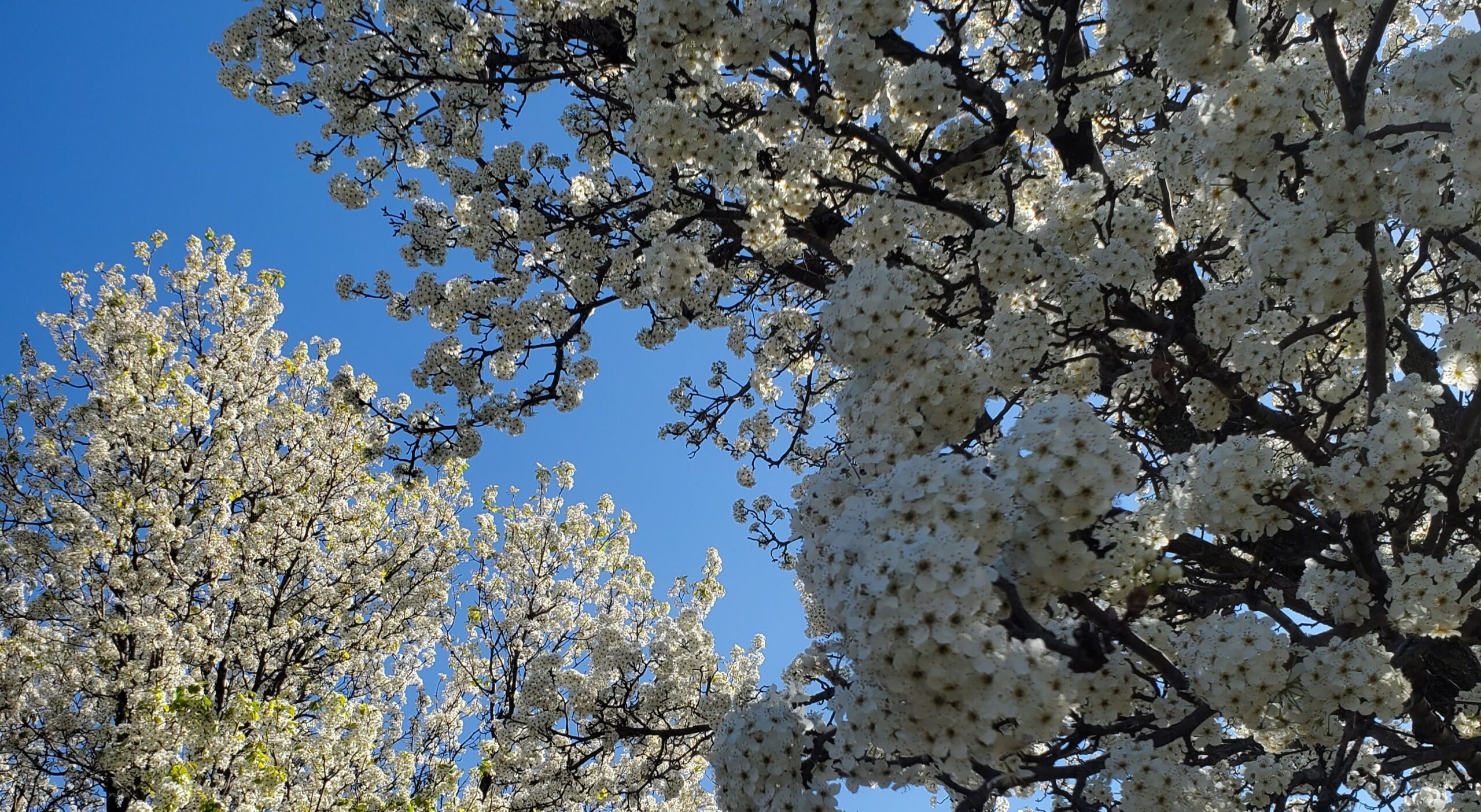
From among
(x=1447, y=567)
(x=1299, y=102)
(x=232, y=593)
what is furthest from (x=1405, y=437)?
(x=232, y=593)

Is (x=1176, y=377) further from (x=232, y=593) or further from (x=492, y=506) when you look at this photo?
(x=492, y=506)

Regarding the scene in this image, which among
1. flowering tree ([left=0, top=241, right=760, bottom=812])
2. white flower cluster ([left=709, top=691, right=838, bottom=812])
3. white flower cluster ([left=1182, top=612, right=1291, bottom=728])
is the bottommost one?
white flower cluster ([left=709, top=691, right=838, bottom=812])

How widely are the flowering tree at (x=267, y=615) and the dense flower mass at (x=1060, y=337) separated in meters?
2.95

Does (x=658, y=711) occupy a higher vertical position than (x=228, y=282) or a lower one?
lower

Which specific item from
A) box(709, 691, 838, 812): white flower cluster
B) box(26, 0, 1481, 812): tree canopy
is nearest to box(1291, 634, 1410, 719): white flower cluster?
box(26, 0, 1481, 812): tree canopy

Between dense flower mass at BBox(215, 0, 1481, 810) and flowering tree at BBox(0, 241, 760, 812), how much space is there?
9.69ft

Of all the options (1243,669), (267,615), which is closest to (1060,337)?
(1243,669)

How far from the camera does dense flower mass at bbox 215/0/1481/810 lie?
2.88 meters

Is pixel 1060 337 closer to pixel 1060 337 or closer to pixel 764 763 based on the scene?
pixel 1060 337

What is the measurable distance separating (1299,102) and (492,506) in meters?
15.5

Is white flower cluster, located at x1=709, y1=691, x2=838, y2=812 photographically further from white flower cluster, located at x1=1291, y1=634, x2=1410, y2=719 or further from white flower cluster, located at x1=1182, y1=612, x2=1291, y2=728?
white flower cluster, located at x1=1291, y1=634, x2=1410, y2=719

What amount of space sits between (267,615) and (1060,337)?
11537mm

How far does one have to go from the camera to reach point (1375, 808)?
491 cm

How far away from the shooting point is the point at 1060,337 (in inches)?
226
